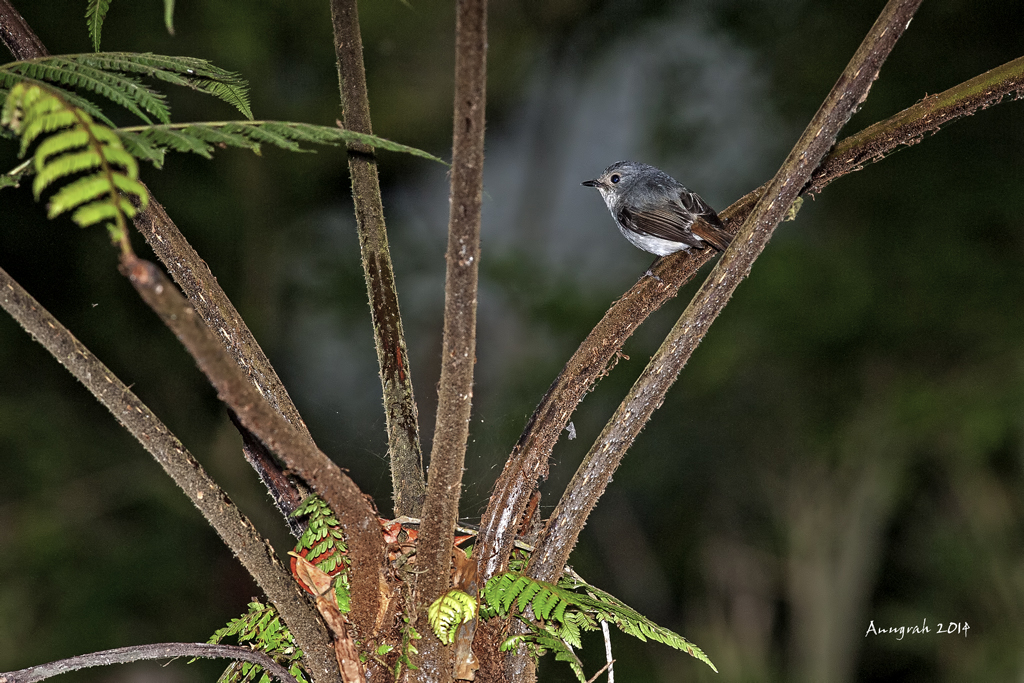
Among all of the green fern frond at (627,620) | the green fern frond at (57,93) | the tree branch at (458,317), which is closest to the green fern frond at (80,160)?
the green fern frond at (57,93)

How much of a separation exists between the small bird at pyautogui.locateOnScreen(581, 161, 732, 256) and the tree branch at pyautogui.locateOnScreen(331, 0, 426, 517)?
76cm

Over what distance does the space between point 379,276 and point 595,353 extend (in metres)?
0.37

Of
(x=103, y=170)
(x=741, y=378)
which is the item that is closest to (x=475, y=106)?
(x=103, y=170)

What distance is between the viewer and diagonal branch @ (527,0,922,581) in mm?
965

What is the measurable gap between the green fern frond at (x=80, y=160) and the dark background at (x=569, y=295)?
2.76 meters

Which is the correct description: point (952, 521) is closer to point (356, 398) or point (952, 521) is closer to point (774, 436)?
point (774, 436)

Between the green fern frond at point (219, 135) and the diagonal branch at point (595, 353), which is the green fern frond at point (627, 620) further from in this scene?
the green fern frond at point (219, 135)

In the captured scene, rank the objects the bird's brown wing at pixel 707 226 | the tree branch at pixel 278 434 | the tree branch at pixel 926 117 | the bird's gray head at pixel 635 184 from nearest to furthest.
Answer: the tree branch at pixel 278 434, the tree branch at pixel 926 117, the bird's brown wing at pixel 707 226, the bird's gray head at pixel 635 184

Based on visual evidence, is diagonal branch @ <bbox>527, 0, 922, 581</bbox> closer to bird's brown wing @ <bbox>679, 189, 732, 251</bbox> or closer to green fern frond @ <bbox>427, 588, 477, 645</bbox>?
green fern frond @ <bbox>427, 588, 477, 645</bbox>

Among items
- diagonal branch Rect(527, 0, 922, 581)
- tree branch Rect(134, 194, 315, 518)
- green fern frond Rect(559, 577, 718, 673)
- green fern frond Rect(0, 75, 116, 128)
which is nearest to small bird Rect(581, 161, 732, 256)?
A: diagonal branch Rect(527, 0, 922, 581)

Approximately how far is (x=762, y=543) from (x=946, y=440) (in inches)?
50.2

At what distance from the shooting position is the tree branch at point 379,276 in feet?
4.09

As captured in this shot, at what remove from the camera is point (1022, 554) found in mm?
4145

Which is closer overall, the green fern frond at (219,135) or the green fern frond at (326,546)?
the green fern frond at (219,135)
